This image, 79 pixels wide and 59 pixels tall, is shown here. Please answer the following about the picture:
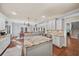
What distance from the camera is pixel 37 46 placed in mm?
1896

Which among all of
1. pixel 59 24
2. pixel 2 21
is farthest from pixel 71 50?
pixel 2 21

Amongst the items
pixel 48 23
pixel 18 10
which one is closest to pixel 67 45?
pixel 48 23

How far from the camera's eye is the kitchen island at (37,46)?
1813 mm

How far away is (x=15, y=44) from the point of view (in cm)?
179

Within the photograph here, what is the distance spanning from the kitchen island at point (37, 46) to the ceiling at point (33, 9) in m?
0.49

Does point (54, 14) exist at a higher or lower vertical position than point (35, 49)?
higher

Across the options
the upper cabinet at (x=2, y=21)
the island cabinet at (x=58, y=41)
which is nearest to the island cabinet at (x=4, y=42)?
the upper cabinet at (x=2, y=21)

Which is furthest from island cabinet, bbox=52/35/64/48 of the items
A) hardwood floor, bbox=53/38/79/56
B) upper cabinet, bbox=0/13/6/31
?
upper cabinet, bbox=0/13/6/31

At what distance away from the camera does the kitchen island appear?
5.95 ft

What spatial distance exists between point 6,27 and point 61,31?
3.75ft

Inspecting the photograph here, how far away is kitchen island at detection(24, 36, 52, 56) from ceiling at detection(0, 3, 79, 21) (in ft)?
1.62

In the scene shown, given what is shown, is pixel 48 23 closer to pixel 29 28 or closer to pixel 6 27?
pixel 29 28

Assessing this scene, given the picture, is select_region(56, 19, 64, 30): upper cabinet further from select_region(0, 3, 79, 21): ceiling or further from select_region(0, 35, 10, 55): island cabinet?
select_region(0, 35, 10, 55): island cabinet

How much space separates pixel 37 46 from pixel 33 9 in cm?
78
